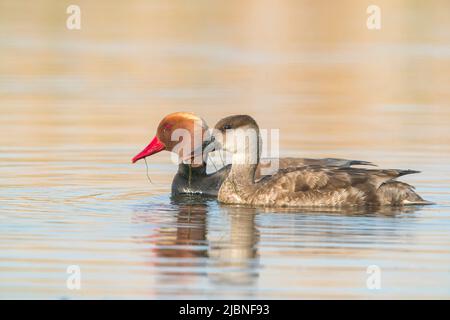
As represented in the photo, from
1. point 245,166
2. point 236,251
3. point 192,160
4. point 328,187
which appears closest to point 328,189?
point 328,187

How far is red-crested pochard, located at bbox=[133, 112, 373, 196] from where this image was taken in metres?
14.3

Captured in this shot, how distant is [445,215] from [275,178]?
75.9 inches

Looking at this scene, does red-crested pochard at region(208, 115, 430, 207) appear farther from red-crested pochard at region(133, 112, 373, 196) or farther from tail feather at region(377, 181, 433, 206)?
red-crested pochard at region(133, 112, 373, 196)

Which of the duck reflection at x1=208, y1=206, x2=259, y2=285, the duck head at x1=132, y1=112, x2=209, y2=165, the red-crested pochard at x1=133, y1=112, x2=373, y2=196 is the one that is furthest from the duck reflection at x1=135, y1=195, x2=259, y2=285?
the duck head at x1=132, y1=112, x2=209, y2=165

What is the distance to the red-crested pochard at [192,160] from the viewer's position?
1429 centimetres

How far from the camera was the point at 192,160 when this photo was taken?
1484 centimetres

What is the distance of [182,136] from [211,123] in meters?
3.87

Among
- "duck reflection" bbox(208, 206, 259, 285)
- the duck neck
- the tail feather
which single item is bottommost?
"duck reflection" bbox(208, 206, 259, 285)

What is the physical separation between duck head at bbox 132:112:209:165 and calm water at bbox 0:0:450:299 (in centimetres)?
47

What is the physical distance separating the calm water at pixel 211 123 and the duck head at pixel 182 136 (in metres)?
0.47

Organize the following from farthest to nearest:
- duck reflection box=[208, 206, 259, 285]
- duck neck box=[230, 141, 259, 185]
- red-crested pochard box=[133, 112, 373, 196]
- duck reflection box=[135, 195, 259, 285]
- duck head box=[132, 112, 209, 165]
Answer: duck head box=[132, 112, 209, 165] < red-crested pochard box=[133, 112, 373, 196] < duck neck box=[230, 141, 259, 185] < duck reflection box=[135, 195, 259, 285] < duck reflection box=[208, 206, 259, 285]

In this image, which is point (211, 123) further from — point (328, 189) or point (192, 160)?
point (328, 189)

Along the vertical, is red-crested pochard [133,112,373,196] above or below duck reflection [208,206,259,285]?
above

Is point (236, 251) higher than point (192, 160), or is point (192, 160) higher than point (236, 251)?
point (192, 160)
